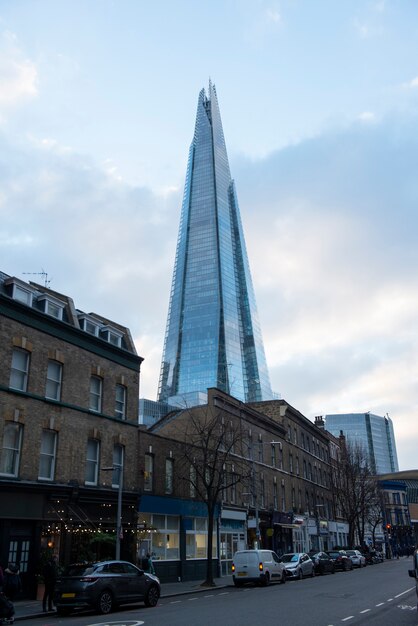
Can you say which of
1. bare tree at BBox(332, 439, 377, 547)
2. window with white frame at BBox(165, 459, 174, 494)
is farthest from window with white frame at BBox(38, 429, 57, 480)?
bare tree at BBox(332, 439, 377, 547)

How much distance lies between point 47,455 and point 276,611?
12632 millimetres

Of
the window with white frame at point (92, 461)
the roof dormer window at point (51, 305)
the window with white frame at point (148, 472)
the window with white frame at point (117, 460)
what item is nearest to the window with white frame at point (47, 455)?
the window with white frame at point (92, 461)

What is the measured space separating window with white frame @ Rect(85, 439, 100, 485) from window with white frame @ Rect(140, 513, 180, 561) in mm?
4643

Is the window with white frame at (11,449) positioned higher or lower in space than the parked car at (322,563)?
higher

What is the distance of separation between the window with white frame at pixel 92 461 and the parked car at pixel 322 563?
64.4 feet

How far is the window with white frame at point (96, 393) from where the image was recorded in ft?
93.9

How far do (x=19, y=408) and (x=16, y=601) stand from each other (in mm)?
7379

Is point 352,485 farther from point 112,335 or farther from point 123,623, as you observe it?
point 123,623

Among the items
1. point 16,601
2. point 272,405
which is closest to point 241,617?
point 16,601

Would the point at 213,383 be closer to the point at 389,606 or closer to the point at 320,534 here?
the point at 320,534

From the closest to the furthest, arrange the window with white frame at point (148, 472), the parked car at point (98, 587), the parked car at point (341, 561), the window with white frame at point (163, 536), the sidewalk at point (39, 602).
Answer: the parked car at point (98, 587), the sidewalk at point (39, 602), the window with white frame at point (163, 536), the window with white frame at point (148, 472), the parked car at point (341, 561)

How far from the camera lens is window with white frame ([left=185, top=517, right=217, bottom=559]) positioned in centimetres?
3462

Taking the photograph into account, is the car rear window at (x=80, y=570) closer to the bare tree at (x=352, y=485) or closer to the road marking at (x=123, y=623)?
the road marking at (x=123, y=623)

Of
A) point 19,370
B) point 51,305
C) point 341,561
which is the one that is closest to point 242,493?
point 341,561
